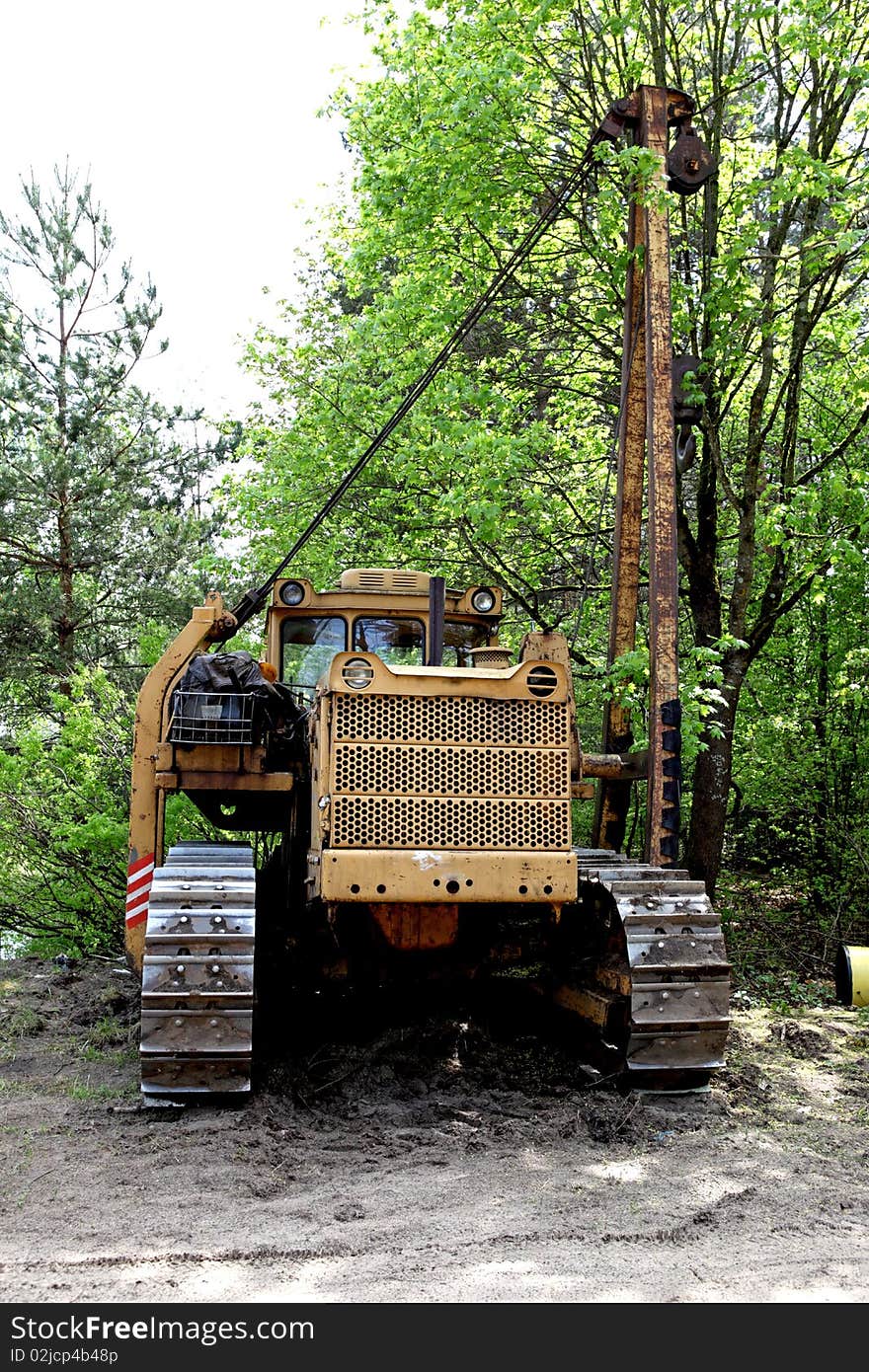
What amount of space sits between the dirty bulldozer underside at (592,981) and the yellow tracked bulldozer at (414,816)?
11 millimetres

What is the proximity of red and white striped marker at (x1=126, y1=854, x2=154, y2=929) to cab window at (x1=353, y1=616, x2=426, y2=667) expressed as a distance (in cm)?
191

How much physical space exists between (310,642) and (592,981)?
2.86m

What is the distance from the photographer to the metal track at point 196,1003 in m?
6.05

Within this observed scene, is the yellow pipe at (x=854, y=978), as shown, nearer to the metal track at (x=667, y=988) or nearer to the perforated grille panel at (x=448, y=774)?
the metal track at (x=667, y=988)

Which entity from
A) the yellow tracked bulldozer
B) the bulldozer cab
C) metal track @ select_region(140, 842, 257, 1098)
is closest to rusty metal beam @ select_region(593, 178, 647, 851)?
the yellow tracked bulldozer

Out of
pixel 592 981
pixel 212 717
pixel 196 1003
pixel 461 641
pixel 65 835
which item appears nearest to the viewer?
pixel 196 1003

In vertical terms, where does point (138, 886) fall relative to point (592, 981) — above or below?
above

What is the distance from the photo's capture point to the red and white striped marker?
797 cm

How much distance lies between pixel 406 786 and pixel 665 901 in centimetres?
154

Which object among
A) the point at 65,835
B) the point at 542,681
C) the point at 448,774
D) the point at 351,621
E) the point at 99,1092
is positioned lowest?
the point at 99,1092

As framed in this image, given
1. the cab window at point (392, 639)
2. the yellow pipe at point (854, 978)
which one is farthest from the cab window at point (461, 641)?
the yellow pipe at point (854, 978)

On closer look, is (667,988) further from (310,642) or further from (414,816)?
(310,642)

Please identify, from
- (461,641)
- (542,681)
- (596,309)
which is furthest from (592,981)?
(596,309)

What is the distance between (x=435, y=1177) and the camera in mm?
5426
